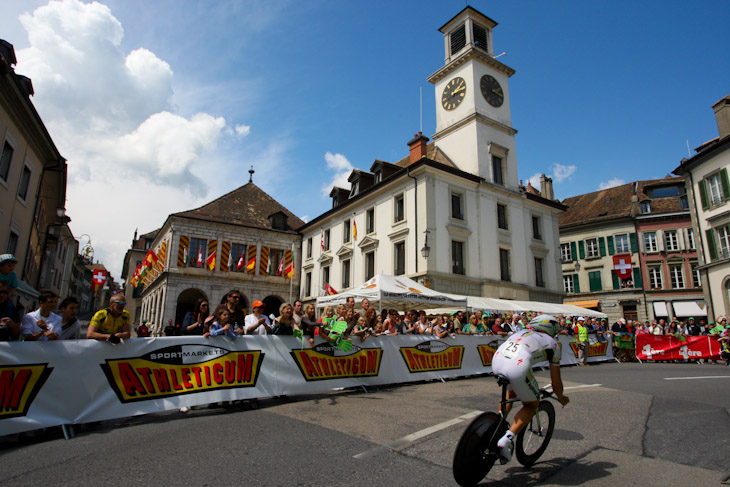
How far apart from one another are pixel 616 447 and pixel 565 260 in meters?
44.8

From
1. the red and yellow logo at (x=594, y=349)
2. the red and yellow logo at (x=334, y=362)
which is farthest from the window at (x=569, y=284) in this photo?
the red and yellow logo at (x=334, y=362)

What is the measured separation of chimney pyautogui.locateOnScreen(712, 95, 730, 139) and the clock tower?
39.1ft

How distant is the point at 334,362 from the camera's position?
28.8 feet

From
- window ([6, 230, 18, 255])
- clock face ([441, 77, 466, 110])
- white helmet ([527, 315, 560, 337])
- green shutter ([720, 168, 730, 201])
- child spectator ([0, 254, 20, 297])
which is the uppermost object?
clock face ([441, 77, 466, 110])

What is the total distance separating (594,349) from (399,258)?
1230 centimetres

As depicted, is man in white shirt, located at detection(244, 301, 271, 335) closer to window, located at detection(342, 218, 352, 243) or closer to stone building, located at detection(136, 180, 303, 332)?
window, located at detection(342, 218, 352, 243)

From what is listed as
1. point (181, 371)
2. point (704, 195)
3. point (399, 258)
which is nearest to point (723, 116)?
point (704, 195)

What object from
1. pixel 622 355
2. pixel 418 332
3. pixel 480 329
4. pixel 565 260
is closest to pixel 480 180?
pixel 622 355

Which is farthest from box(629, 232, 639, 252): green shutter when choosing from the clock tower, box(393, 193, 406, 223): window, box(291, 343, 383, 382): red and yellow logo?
box(291, 343, 383, 382): red and yellow logo

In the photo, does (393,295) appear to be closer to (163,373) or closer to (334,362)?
(334,362)

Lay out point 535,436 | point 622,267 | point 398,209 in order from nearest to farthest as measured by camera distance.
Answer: point 535,436, point 398,209, point 622,267

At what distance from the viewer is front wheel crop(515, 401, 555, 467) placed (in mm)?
3979

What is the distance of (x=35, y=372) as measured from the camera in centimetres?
548

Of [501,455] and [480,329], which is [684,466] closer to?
[501,455]
